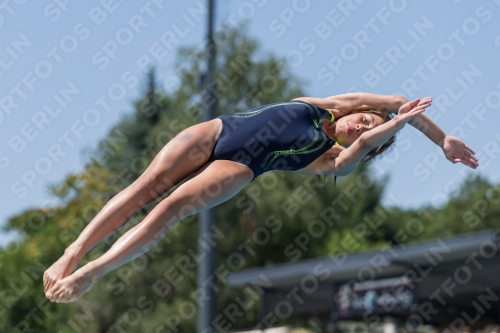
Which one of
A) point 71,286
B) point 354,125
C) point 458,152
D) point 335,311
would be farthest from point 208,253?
point 335,311

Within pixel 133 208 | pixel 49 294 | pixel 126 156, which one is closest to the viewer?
pixel 49 294

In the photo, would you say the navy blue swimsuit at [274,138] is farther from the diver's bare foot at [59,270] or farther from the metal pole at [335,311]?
the metal pole at [335,311]

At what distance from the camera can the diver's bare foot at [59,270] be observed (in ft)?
15.6

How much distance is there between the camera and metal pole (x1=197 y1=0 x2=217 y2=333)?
9031 mm

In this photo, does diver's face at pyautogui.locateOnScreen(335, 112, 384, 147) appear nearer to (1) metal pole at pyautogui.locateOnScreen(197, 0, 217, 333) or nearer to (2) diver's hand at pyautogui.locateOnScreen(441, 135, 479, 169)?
(2) diver's hand at pyautogui.locateOnScreen(441, 135, 479, 169)

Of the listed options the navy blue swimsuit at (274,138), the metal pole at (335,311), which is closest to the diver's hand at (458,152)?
the navy blue swimsuit at (274,138)

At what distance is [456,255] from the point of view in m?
A: 14.6

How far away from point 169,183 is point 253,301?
21359mm

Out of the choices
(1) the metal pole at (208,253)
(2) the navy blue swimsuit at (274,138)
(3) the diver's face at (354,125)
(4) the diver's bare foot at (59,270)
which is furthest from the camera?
(1) the metal pole at (208,253)

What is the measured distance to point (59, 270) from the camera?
15.7 ft

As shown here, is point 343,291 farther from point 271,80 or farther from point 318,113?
point 318,113

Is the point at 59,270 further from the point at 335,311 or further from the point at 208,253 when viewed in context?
the point at 335,311

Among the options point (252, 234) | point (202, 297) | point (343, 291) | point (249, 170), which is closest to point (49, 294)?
point (249, 170)

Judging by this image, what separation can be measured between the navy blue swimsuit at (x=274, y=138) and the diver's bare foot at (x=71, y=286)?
1.21 metres
